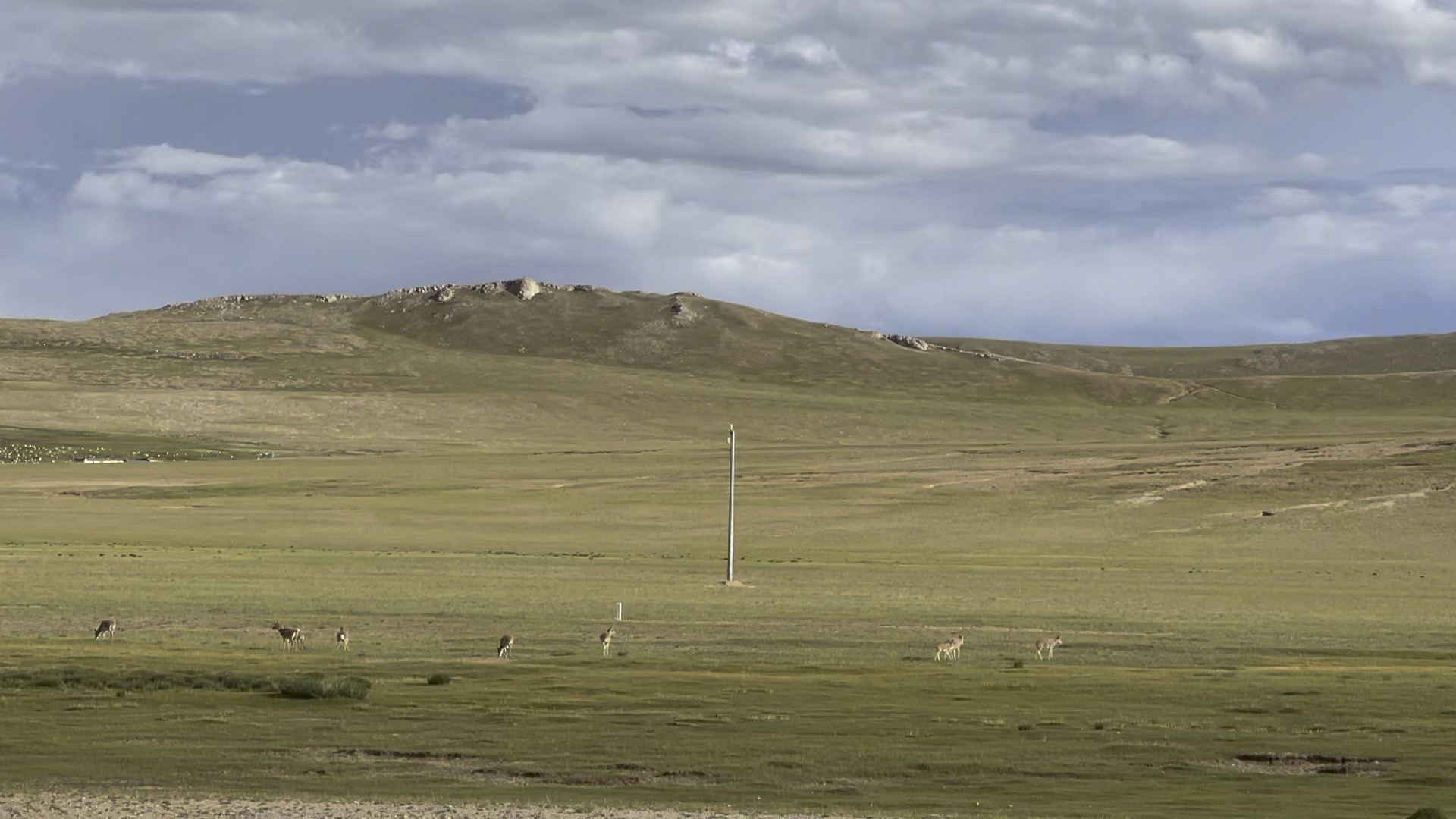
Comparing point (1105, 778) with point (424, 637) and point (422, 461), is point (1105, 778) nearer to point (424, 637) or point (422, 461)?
point (424, 637)

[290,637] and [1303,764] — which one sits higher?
[1303,764]

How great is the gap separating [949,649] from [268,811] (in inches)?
667

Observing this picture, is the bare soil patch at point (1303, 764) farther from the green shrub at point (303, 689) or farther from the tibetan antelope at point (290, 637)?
the tibetan antelope at point (290, 637)

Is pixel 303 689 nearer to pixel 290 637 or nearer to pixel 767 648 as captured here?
pixel 290 637

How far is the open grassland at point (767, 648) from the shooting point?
60.6 ft

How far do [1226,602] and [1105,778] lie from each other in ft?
102

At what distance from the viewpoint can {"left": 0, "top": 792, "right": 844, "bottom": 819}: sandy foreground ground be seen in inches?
606

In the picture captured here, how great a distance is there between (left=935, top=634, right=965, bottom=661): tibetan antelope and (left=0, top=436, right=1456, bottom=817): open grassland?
26.9 inches

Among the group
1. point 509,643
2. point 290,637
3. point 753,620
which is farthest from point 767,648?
point 290,637

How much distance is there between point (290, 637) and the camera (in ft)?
100

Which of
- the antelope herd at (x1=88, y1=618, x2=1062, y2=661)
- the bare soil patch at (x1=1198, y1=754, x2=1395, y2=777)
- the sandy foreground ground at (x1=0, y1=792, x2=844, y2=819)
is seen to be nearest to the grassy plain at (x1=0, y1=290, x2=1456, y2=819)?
the bare soil patch at (x1=1198, y1=754, x2=1395, y2=777)

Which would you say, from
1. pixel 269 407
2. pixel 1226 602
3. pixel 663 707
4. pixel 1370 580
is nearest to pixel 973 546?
pixel 1370 580

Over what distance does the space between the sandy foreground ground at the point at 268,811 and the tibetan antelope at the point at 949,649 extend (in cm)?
1430

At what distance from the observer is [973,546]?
236 ft
